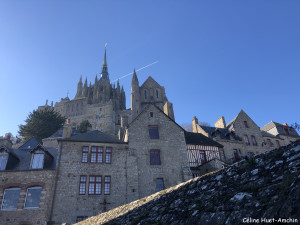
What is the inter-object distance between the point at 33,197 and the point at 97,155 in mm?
5369

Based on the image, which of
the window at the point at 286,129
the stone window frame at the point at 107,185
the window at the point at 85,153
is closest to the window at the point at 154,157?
the stone window frame at the point at 107,185

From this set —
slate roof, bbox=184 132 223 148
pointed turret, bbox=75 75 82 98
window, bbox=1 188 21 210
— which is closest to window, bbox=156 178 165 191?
slate roof, bbox=184 132 223 148

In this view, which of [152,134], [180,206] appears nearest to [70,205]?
[152,134]

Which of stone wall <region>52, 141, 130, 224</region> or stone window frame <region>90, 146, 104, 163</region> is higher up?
stone window frame <region>90, 146, 104, 163</region>

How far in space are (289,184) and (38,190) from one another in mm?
17607

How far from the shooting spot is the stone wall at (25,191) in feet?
50.2

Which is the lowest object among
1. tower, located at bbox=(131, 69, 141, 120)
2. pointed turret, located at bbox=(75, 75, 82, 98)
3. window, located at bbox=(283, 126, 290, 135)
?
window, located at bbox=(283, 126, 290, 135)

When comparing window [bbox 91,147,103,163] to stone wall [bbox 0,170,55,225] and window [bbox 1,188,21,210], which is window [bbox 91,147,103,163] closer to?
stone wall [bbox 0,170,55,225]

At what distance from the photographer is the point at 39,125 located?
39.1m

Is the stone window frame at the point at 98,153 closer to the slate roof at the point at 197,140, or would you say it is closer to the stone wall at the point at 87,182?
the stone wall at the point at 87,182

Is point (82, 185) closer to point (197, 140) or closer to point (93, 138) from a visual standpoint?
point (93, 138)

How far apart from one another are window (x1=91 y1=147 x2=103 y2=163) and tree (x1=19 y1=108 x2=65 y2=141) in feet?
77.2

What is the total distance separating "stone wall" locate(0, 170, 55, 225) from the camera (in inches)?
603

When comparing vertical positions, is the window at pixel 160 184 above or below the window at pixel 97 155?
below
